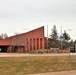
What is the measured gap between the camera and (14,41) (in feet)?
283

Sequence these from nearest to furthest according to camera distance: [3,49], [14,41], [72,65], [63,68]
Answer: [63,68], [72,65], [14,41], [3,49]

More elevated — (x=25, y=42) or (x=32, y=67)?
(x=25, y=42)

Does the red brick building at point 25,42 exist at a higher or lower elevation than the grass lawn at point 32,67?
higher

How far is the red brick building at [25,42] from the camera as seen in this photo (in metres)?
86.2

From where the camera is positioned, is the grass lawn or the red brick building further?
the red brick building

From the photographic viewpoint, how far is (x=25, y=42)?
284ft

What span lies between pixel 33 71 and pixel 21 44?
61.7 m

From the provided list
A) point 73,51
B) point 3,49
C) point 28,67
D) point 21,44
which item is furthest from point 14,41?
point 28,67

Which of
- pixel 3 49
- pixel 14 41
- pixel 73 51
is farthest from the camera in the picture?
pixel 3 49

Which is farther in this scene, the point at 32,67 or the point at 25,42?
the point at 25,42

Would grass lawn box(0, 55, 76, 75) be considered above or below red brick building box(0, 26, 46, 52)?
below

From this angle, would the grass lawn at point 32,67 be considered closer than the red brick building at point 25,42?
Yes

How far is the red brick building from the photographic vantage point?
283 ft

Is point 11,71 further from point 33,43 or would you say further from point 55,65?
point 33,43
